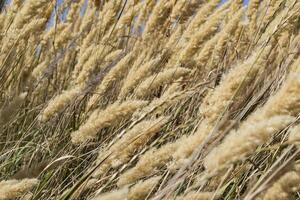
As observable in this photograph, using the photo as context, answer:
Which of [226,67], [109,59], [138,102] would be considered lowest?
[226,67]

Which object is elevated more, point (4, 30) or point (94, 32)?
point (4, 30)

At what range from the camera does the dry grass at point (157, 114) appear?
875mm

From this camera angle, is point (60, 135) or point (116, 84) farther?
point (116, 84)

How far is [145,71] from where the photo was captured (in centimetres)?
168

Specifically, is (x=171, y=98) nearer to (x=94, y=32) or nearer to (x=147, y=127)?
(x=147, y=127)

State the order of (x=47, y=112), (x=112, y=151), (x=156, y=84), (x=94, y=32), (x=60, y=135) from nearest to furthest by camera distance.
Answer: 1. (x=112, y=151)
2. (x=47, y=112)
3. (x=156, y=84)
4. (x=60, y=135)
5. (x=94, y=32)

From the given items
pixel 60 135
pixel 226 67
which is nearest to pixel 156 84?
pixel 60 135

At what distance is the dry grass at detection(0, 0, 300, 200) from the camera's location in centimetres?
87

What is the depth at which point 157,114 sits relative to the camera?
2344 millimetres

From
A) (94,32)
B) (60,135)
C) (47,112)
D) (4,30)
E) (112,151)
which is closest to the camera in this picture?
(112,151)

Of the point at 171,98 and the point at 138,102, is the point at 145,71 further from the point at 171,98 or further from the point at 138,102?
the point at 138,102

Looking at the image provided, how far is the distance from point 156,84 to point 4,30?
1028 mm

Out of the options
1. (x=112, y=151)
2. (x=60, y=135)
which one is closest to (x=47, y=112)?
(x=112, y=151)

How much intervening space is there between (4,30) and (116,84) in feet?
1.96
